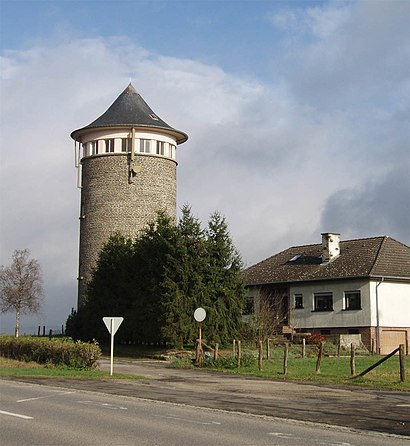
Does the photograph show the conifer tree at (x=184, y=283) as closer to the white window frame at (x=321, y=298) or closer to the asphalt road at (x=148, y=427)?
the white window frame at (x=321, y=298)

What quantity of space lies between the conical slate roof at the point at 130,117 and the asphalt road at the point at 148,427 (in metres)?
42.9

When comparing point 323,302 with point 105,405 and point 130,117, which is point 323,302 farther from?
point 105,405

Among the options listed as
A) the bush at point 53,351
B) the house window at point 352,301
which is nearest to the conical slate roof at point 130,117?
the house window at point 352,301

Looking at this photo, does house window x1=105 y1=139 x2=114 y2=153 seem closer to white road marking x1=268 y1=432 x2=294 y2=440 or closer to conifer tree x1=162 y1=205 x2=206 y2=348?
conifer tree x1=162 y1=205 x2=206 y2=348

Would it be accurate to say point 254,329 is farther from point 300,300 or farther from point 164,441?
point 164,441

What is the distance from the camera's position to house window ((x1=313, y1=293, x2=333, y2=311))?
55.2 m

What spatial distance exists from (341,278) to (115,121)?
20797mm

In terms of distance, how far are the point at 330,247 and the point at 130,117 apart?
1806cm

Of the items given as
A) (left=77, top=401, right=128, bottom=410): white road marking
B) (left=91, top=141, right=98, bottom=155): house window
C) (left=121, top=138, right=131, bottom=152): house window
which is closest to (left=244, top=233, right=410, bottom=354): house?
(left=121, top=138, right=131, bottom=152): house window

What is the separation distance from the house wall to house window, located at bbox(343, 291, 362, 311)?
21 cm

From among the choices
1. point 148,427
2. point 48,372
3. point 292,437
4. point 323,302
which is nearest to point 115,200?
point 323,302

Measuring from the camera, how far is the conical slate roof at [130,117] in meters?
60.1

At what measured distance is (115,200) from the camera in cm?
5847

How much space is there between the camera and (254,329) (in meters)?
46.6
